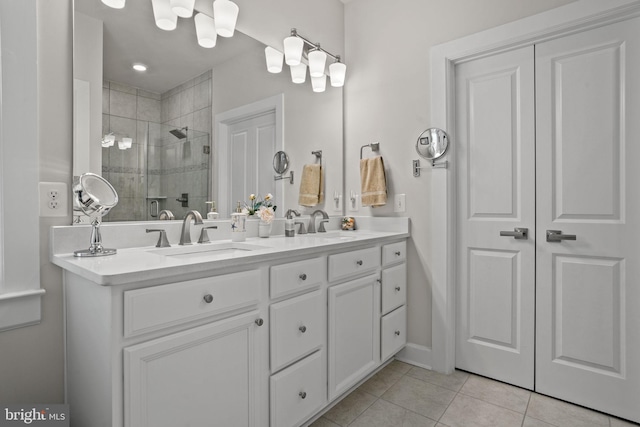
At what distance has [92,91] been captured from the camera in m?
1.43

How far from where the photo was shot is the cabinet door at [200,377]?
102 centimetres

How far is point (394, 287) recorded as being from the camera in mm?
2221

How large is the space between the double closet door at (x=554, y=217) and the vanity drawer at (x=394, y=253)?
0.35m

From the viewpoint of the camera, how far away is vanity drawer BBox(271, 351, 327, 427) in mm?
1410

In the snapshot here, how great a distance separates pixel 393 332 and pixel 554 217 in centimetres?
114

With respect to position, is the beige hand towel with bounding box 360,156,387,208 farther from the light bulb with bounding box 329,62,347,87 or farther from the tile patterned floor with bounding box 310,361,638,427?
the tile patterned floor with bounding box 310,361,638,427

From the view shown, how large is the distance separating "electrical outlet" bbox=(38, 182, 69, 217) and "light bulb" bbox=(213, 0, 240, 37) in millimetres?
1075

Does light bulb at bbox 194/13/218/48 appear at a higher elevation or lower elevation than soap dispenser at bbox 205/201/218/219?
higher

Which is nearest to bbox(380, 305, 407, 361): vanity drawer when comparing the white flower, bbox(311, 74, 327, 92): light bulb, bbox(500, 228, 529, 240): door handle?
bbox(500, 228, 529, 240): door handle

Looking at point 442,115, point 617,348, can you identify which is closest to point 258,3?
point 442,115

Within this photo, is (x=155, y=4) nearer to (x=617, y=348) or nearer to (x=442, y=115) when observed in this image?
(x=442, y=115)

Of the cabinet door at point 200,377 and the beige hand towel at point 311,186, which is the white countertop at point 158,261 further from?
the beige hand towel at point 311,186

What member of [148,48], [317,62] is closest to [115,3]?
[148,48]

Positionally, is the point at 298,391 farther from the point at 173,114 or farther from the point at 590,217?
the point at 590,217
